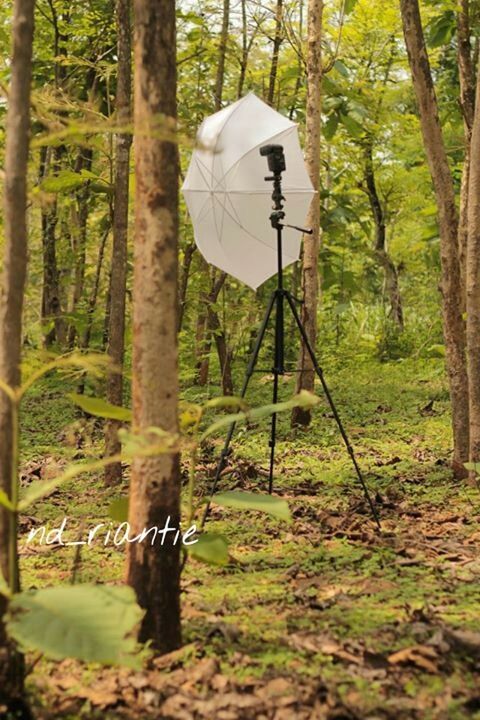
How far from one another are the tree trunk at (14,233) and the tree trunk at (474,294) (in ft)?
11.4

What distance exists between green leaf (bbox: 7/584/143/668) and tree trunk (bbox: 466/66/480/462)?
3.47m

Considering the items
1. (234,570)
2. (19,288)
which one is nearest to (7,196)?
(19,288)

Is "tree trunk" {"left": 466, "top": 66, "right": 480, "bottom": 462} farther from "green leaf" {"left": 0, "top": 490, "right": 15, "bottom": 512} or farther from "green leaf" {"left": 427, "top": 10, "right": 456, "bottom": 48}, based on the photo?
"green leaf" {"left": 0, "top": 490, "right": 15, "bottom": 512}

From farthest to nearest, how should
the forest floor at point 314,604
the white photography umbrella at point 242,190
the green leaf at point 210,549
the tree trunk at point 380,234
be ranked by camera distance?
the tree trunk at point 380,234
the white photography umbrella at point 242,190
the green leaf at point 210,549
the forest floor at point 314,604

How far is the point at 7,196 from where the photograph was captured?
8.26 ft

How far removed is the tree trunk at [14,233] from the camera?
2.49 meters

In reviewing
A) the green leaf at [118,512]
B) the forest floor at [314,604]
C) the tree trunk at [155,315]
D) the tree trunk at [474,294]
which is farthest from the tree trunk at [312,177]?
the tree trunk at [155,315]

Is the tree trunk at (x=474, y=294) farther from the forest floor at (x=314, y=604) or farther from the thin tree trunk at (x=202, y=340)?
the thin tree trunk at (x=202, y=340)

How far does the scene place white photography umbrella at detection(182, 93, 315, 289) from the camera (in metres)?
5.84

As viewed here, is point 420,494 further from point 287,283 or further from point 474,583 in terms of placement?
point 287,283

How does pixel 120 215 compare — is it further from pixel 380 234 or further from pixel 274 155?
pixel 380 234

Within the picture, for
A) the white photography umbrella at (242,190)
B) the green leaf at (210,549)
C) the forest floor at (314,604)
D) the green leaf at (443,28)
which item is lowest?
the forest floor at (314,604)

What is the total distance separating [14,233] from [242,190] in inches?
138

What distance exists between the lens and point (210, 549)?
289 cm
